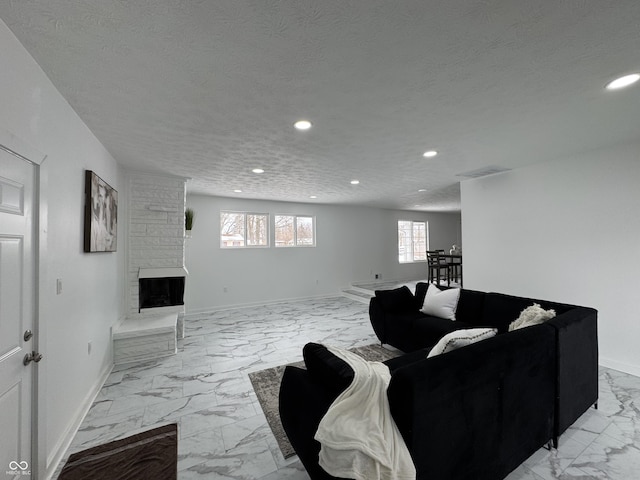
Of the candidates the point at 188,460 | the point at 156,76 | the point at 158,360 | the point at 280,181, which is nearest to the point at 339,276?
the point at 280,181

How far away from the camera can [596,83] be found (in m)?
1.80

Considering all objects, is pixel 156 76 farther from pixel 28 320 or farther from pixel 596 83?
pixel 596 83

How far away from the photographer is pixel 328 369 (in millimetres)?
1423

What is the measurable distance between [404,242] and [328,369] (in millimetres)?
7882

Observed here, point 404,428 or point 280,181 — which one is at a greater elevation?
point 280,181

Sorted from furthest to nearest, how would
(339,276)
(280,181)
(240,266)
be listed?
(339,276), (240,266), (280,181)

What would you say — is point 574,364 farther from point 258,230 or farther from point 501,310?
point 258,230

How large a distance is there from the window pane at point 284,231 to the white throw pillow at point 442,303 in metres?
4.04

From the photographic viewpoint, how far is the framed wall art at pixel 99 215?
239 centimetres

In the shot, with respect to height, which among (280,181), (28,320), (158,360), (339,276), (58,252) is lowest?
(158,360)

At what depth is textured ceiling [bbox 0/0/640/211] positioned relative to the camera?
124cm

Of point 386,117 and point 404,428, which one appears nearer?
point 404,428

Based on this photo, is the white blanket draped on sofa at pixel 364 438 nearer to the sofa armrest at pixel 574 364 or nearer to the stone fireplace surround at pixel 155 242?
the sofa armrest at pixel 574 364

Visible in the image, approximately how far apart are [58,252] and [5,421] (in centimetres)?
103
